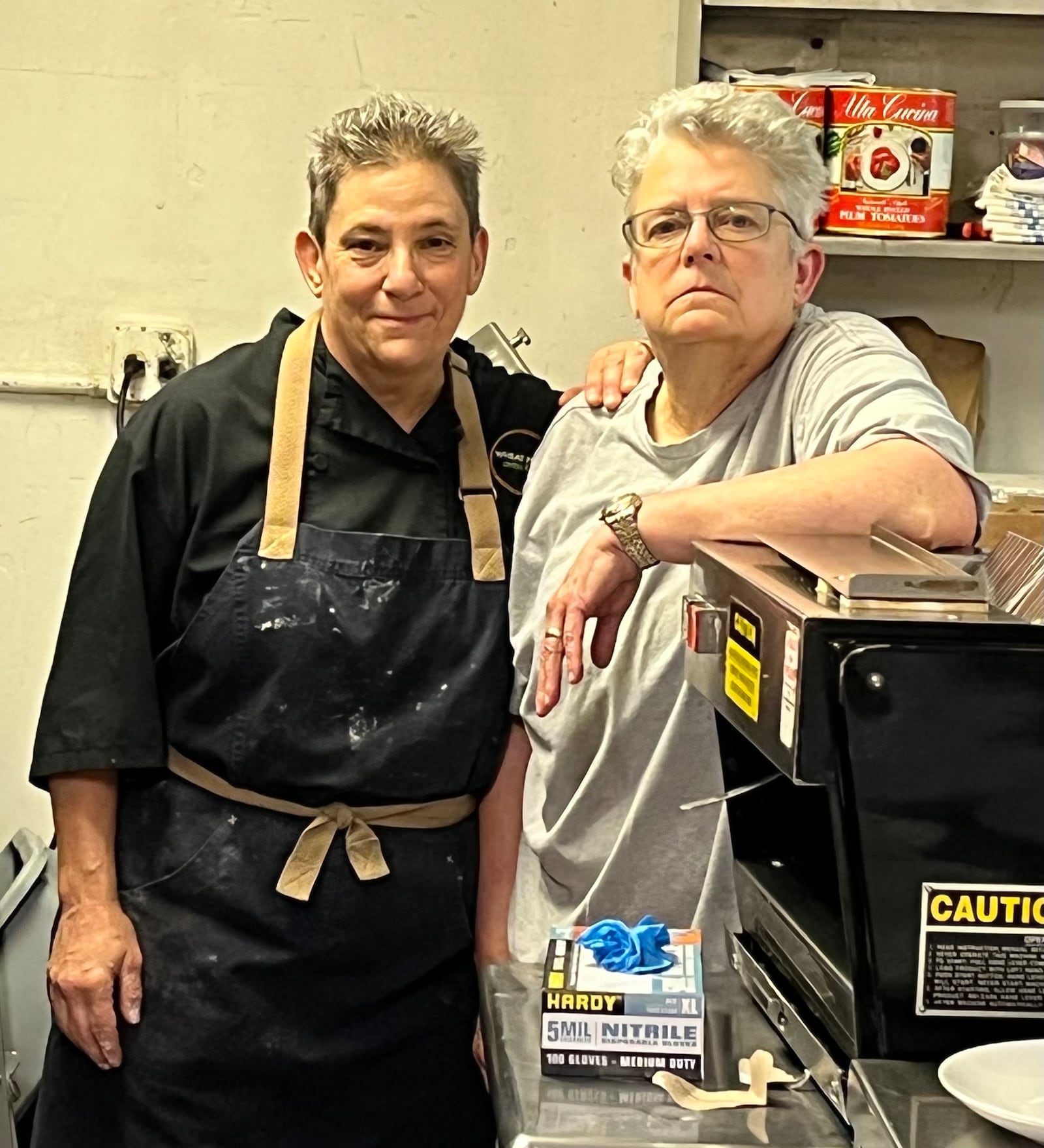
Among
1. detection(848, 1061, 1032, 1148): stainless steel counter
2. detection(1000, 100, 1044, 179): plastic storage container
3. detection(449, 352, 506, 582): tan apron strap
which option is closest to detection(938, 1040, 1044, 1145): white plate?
detection(848, 1061, 1032, 1148): stainless steel counter

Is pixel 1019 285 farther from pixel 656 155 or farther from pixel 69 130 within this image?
pixel 69 130

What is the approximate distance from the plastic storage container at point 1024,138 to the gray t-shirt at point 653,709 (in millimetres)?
924

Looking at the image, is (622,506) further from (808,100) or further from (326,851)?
(808,100)

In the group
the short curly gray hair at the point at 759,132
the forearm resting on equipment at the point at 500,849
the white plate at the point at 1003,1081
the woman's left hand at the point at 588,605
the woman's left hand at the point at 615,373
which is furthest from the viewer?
the forearm resting on equipment at the point at 500,849

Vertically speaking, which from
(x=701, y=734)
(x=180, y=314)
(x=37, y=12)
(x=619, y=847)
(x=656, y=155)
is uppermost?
(x=37, y=12)

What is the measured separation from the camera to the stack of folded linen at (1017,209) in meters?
2.07

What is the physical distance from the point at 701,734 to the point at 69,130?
143cm

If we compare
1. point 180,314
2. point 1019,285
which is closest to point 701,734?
point 180,314

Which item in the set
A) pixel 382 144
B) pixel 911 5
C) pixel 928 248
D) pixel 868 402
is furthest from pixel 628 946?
pixel 911 5

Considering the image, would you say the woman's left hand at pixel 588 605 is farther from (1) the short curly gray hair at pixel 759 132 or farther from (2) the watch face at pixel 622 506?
(1) the short curly gray hair at pixel 759 132

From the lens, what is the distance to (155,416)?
60.6 inches

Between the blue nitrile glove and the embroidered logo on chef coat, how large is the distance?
73 centimetres

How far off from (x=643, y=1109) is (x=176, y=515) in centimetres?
92

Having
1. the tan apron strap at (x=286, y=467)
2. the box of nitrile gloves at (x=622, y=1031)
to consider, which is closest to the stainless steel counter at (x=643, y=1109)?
the box of nitrile gloves at (x=622, y=1031)
